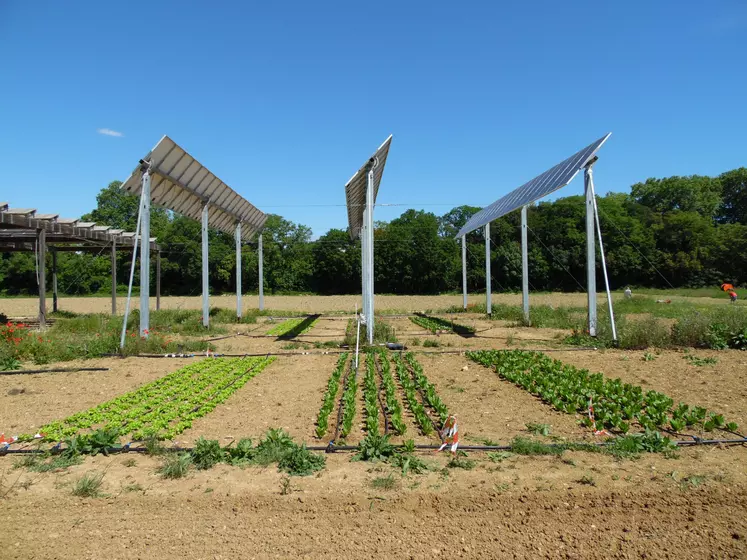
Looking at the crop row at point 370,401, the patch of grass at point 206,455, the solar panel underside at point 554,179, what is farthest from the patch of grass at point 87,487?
the solar panel underside at point 554,179

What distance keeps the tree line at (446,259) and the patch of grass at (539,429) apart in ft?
107

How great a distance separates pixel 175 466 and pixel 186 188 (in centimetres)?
1143

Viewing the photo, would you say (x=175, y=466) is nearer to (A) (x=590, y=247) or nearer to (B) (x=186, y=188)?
(A) (x=590, y=247)

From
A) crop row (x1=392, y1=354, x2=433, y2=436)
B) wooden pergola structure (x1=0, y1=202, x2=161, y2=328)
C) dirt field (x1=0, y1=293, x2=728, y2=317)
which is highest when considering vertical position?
wooden pergola structure (x1=0, y1=202, x2=161, y2=328)

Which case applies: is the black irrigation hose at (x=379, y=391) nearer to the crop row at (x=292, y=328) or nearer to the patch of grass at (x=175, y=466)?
the patch of grass at (x=175, y=466)

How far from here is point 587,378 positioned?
8.46m

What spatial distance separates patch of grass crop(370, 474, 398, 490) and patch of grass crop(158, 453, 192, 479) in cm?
166

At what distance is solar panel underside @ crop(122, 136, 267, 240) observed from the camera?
12.7 metres

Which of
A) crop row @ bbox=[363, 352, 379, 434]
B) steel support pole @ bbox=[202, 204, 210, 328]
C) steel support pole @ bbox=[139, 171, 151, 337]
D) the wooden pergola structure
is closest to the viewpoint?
crop row @ bbox=[363, 352, 379, 434]

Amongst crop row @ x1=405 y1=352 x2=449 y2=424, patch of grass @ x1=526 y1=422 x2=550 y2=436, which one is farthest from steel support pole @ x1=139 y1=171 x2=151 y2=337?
patch of grass @ x1=526 y1=422 x2=550 y2=436

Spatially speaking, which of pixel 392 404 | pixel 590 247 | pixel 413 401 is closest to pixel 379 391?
pixel 413 401

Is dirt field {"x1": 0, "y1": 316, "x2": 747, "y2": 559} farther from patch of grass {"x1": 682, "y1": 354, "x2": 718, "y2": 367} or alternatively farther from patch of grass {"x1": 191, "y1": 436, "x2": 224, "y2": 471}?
patch of grass {"x1": 682, "y1": 354, "x2": 718, "y2": 367}

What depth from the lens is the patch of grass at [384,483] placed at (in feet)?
14.1

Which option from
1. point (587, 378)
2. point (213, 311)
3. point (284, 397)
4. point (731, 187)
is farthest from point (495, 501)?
point (731, 187)
